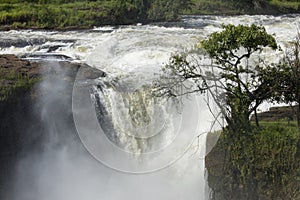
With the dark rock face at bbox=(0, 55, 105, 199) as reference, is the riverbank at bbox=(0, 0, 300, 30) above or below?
above

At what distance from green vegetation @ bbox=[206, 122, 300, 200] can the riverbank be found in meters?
10.4

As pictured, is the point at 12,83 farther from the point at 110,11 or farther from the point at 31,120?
the point at 110,11

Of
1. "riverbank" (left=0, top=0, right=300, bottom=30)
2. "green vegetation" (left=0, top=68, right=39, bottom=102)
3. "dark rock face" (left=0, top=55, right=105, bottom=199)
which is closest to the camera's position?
"dark rock face" (left=0, top=55, right=105, bottom=199)

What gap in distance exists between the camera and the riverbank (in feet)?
55.7

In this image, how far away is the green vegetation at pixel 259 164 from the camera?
6.61 meters

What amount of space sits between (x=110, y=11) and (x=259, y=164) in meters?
11.8

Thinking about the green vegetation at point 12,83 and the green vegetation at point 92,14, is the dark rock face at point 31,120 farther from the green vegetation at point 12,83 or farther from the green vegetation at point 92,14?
the green vegetation at point 92,14

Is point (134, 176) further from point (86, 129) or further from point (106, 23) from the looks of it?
point (106, 23)

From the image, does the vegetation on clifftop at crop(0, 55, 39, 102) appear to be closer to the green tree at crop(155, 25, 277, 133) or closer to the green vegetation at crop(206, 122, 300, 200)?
the green tree at crop(155, 25, 277, 133)

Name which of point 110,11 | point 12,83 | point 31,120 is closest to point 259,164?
point 31,120

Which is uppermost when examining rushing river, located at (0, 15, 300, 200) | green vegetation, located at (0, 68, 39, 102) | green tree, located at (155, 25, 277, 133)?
green tree, located at (155, 25, 277, 133)

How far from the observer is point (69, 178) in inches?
362

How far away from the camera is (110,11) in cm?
1744

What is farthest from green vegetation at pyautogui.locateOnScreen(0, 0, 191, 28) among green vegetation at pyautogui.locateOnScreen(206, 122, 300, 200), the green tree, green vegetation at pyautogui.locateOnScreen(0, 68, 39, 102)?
green vegetation at pyautogui.locateOnScreen(206, 122, 300, 200)
